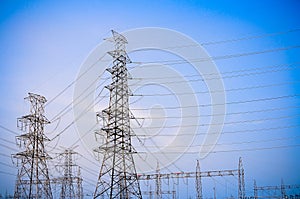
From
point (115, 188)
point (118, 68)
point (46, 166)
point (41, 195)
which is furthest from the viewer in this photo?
point (41, 195)

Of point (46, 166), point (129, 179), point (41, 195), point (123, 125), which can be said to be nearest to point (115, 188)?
point (129, 179)

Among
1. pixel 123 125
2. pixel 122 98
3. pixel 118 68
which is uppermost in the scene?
pixel 118 68

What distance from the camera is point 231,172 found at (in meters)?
46.1

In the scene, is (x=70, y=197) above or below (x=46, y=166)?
below

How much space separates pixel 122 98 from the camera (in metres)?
23.9

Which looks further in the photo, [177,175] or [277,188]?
[277,188]

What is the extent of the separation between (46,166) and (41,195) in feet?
21.8

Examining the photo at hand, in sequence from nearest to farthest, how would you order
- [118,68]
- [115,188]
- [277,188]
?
1. [115,188]
2. [118,68]
3. [277,188]

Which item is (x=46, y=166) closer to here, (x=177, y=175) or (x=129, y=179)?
(x=129, y=179)

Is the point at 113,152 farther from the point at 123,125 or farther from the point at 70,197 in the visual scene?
the point at 70,197

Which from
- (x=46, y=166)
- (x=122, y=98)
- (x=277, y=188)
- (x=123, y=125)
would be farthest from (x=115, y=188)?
(x=277, y=188)

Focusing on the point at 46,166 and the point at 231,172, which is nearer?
the point at 46,166

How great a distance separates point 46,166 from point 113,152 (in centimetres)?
830

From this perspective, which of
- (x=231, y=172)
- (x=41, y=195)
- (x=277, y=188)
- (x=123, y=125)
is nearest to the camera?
(x=123, y=125)
